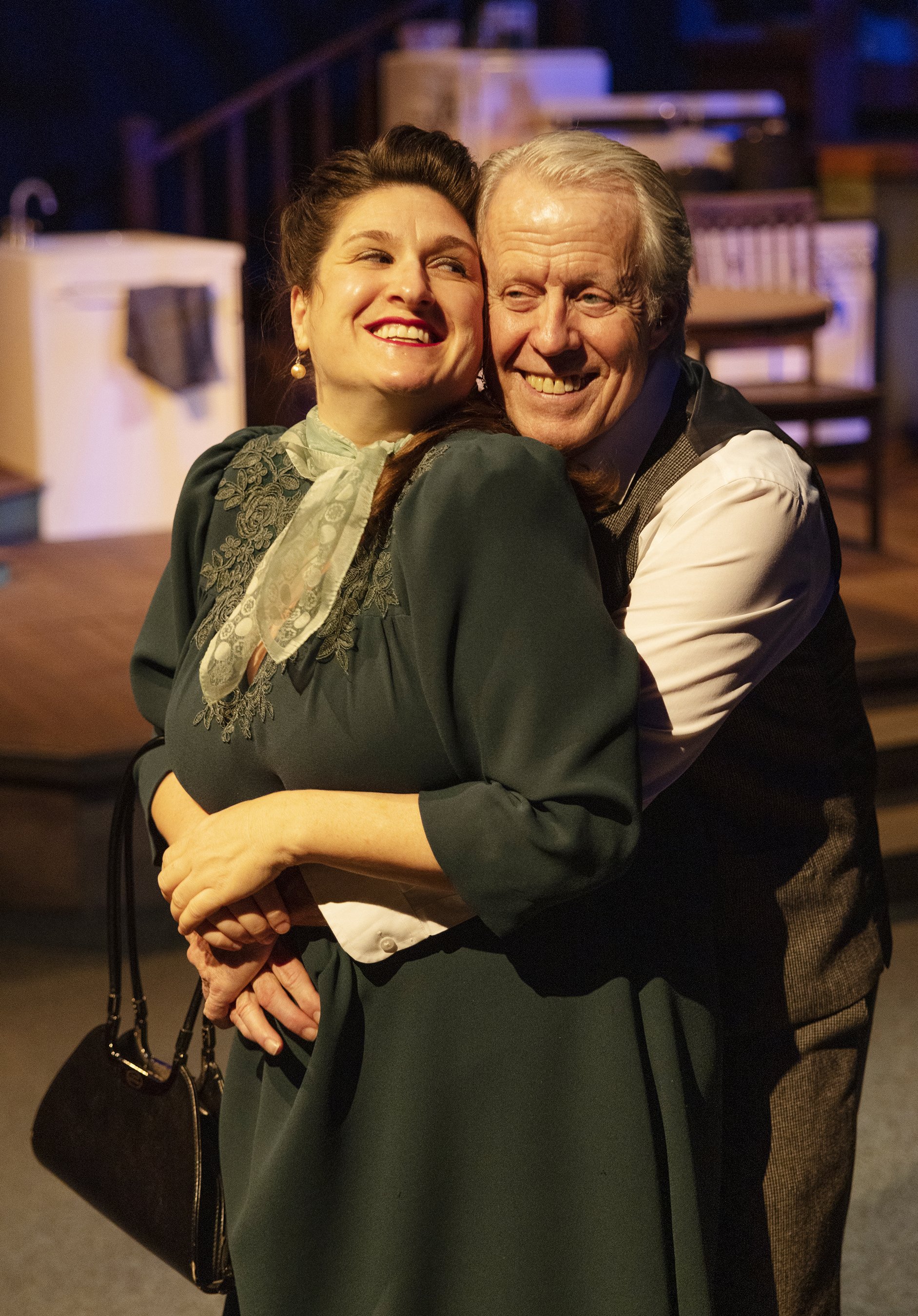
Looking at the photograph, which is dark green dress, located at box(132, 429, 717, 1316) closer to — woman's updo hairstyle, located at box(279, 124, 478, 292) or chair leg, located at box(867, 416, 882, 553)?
woman's updo hairstyle, located at box(279, 124, 478, 292)

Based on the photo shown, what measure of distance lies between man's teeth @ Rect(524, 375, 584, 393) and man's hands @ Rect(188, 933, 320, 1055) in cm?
56

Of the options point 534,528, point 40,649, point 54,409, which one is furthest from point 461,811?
point 54,409

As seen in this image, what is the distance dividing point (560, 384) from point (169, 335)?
4676mm

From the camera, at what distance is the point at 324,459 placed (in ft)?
4.72

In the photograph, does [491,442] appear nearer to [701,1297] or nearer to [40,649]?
[701,1297]

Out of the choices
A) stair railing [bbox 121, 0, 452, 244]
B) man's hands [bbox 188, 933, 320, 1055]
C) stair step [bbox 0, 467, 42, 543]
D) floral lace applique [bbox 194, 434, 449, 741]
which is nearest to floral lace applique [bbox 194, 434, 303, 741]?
floral lace applique [bbox 194, 434, 449, 741]

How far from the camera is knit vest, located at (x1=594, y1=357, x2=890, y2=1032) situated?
4.67 feet

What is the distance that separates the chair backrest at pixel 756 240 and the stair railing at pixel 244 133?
185 centimetres

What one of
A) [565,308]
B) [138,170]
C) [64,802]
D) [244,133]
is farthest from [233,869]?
[244,133]

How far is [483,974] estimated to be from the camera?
1.34m

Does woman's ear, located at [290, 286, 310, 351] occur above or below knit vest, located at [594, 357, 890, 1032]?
above

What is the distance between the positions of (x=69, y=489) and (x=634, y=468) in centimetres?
484

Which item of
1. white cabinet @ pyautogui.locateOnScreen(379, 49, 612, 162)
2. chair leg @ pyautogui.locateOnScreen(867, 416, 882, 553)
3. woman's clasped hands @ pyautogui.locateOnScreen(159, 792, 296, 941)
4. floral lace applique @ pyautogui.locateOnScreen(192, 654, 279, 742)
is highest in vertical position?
white cabinet @ pyautogui.locateOnScreen(379, 49, 612, 162)

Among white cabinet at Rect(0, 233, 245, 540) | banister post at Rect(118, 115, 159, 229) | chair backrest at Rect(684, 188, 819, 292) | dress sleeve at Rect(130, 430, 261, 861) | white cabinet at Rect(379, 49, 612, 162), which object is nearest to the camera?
dress sleeve at Rect(130, 430, 261, 861)
